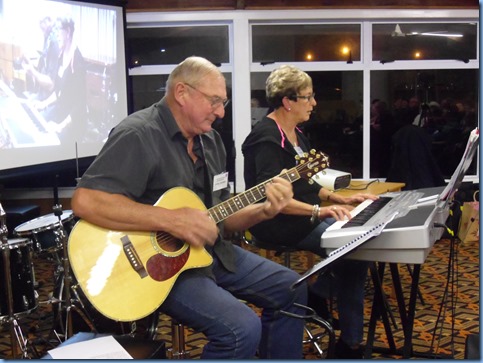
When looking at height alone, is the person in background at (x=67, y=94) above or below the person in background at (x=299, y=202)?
above

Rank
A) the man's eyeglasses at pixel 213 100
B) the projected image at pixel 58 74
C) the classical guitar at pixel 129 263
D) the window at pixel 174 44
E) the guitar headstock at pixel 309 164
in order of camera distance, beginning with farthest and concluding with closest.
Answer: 1. the window at pixel 174 44
2. the projected image at pixel 58 74
3. the guitar headstock at pixel 309 164
4. the man's eyeglasses at pixel 213 100
5. the classical guitar at pixel 129 263

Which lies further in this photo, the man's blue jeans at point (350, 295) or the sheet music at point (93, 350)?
the man's blue jeans at point (350, 295)

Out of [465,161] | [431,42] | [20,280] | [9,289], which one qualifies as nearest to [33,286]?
[20,280]

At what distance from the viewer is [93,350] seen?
2.02 meters

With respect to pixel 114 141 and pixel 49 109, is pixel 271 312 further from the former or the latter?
pixel 49 109

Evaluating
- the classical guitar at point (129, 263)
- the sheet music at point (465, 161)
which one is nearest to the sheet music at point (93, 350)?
the classical guitar at point (129, 263)

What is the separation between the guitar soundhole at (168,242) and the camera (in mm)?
2248

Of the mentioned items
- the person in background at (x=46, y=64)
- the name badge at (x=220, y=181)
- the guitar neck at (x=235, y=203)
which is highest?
the person in background at (x=46, y=64)

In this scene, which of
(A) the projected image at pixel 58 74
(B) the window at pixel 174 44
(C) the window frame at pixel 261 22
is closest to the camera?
(A) the projected image at pixel 58 74

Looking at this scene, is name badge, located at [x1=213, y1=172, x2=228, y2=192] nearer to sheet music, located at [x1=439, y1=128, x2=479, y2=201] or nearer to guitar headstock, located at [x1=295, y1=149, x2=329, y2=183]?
guitar headstock, located at [x1=295, y1=149, x2=329, y2=183]

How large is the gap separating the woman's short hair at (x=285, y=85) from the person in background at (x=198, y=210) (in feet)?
2.30

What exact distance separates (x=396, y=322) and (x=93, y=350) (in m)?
2.26

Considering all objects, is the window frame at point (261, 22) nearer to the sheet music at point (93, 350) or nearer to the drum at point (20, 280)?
the drum at point (20, 280)

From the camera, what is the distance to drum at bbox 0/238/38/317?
3.22 metres
